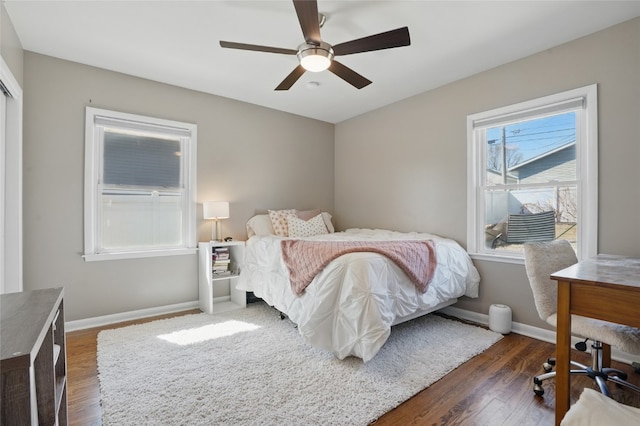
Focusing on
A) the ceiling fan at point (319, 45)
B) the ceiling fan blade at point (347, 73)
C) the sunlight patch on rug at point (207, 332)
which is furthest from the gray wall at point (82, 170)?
the ceiling fan blade at point (347, 73)

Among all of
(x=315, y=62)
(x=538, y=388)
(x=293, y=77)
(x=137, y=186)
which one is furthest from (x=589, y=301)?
(x=137, y=186)

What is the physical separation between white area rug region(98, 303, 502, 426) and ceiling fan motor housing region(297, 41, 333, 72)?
217 cm

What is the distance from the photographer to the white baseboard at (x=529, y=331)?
2234 millimetres

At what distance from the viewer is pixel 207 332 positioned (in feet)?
9.07

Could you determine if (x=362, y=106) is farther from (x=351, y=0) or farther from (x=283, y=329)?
(x=283, y=329)

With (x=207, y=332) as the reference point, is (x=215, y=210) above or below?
above

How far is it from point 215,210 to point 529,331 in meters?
3.33

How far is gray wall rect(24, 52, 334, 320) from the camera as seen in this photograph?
8.96 feet

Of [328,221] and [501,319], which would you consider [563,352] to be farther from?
[328,221]

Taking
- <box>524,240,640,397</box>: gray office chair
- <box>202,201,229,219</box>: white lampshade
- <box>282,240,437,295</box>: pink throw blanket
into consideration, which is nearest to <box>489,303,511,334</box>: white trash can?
<box>524,240,640,397</box>: gray office chair

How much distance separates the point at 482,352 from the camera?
239cm

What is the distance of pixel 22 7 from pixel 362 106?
10.9ft

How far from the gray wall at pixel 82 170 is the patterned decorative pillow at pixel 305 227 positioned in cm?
48

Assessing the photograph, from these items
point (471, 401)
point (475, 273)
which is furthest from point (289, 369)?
point (475, 273)
